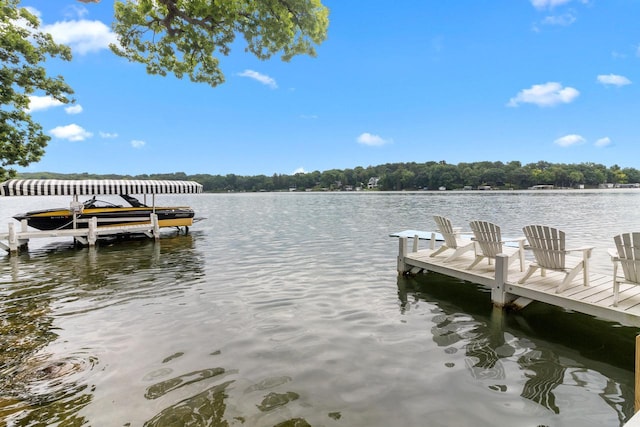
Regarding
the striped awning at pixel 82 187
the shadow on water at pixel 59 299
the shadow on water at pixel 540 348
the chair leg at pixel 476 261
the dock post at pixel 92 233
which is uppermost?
the striped awning at pixel 82 187

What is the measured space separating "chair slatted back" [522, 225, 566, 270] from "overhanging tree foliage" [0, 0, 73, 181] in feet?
33.5

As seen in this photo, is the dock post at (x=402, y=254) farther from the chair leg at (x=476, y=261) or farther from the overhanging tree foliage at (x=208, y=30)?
the overhanging tree foliage at (x=208, y=30)

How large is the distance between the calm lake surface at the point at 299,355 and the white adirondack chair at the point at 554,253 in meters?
0.79

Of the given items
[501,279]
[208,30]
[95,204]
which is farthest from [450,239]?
[95,204]

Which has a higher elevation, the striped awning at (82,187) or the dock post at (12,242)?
the striped awning at (82,187)

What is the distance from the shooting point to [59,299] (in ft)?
24.2

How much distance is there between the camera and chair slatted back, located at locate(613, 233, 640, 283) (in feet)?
15.8

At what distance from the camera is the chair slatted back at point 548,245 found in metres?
5.80

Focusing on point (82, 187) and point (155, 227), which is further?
point (155, 227)

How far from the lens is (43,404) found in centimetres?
361

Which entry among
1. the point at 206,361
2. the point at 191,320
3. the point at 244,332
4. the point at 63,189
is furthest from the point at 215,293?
the point at 63,189

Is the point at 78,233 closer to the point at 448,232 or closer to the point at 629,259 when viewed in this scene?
the point at 448,232

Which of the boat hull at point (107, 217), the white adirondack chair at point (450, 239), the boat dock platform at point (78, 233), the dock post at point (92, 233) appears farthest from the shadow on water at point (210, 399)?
the boat hull at point (107, 217)

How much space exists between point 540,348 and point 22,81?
35.0 ft
